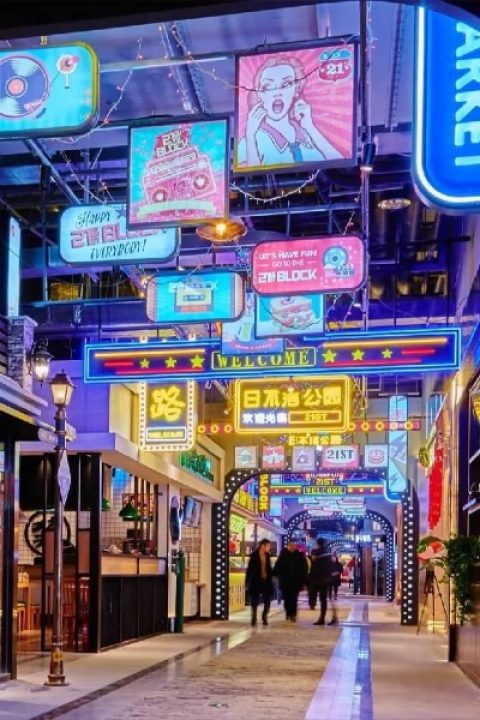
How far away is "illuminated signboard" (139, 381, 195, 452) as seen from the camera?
1702 cm

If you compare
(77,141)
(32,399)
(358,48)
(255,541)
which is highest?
(77,141)

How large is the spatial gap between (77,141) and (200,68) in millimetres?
2199

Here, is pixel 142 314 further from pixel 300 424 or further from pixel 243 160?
pixel 243 160

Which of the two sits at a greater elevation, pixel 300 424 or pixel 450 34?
pixel 450 34

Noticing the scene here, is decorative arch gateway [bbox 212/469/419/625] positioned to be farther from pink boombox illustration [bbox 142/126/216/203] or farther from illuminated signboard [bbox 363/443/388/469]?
pink boombox illustration [bbox 142/126/216/203]

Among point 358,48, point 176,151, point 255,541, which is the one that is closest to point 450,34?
A: point 358,48

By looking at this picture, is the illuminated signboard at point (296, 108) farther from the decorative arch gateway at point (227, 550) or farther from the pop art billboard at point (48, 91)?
the decorative arch gateway at point (227, 550)

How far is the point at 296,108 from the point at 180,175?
1.20 metres

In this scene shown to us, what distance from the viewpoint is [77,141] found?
12000 millimetres

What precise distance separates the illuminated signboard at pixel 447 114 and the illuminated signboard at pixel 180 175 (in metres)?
2.44

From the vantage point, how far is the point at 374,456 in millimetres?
25906

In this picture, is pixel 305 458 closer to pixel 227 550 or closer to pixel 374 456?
pixel 374 456

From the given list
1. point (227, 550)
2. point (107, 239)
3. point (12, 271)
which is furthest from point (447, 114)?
point (227, 550)

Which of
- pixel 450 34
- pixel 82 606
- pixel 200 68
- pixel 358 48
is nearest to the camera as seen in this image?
pixel 450 34
